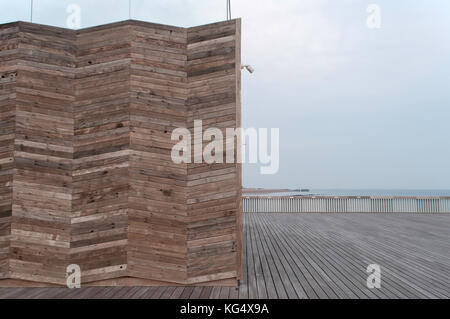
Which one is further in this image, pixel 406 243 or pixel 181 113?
pixel 406 243

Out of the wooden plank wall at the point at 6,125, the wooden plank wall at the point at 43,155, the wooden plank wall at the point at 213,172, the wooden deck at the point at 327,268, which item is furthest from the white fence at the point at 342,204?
the wooden plank wall at the point at 6,125

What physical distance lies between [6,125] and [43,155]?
0.74 m

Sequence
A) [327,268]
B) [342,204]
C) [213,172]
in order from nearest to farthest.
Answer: [213,172] → [327,268] → [342,204]

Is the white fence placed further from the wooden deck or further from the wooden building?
the wooden building

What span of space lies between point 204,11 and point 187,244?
4284mm

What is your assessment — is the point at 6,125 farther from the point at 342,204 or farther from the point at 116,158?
the point at 342,204

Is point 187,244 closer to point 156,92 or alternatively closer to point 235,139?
point 235,139

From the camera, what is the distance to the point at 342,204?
14.0 metres

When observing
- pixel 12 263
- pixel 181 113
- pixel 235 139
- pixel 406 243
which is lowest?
pixel 406 243

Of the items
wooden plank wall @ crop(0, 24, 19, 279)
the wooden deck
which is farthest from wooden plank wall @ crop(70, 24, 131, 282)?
wooden plank wall @ crop(0, 24, 19, 279)

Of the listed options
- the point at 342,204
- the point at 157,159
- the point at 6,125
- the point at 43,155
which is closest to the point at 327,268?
the point at 157,159

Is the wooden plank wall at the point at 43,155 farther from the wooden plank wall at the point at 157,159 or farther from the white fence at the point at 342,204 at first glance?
the white fence at the point at 342,204

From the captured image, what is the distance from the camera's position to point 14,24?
4113mm

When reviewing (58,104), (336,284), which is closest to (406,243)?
(336,284)
